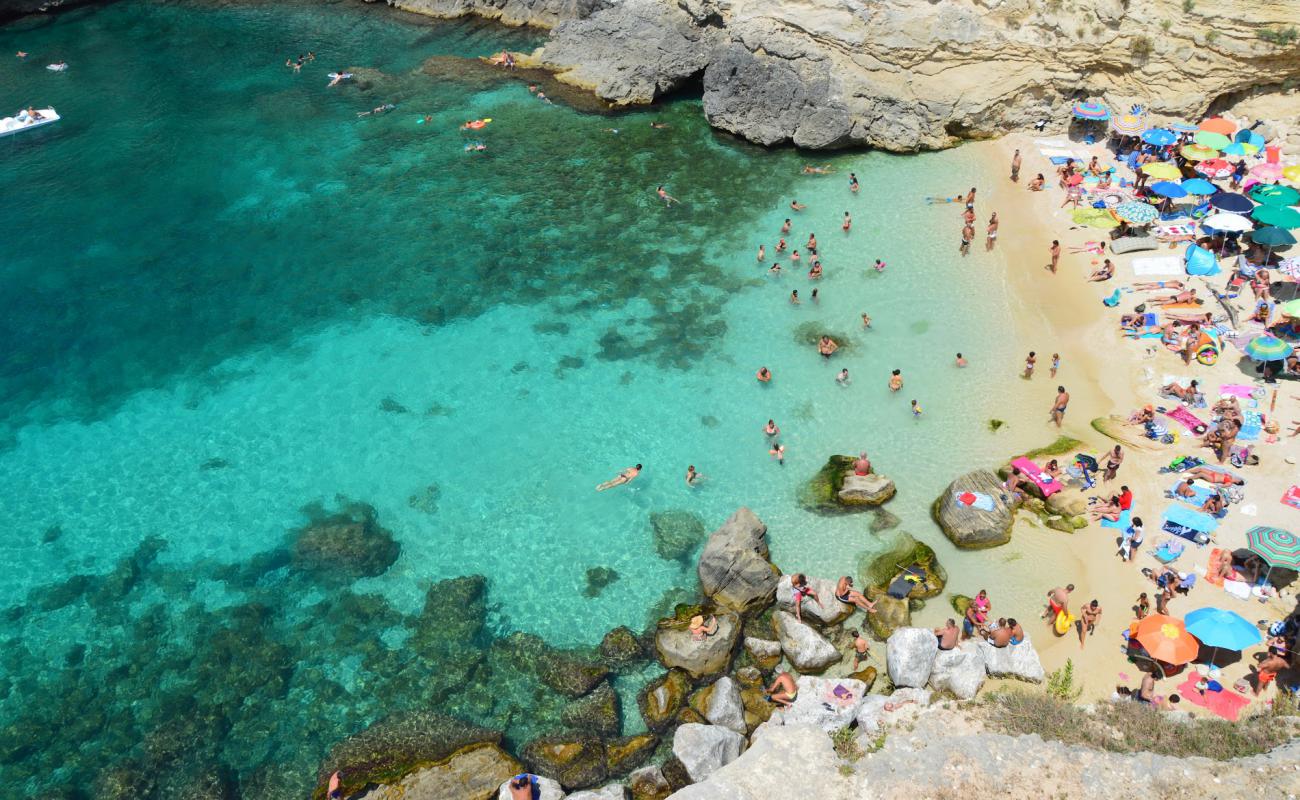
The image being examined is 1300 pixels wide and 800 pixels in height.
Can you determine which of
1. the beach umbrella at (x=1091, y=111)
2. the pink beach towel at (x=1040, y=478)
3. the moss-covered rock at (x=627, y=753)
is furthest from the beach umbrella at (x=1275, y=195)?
the moss-covered rock at (x=627, y=753)

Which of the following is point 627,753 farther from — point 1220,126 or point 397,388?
point 1220,126

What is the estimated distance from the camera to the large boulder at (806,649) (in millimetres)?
18438

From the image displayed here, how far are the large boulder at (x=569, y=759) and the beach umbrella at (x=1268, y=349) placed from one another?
1949 cm

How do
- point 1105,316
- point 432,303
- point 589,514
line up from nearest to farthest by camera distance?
point 589,514
point 1105,316
point 432,303

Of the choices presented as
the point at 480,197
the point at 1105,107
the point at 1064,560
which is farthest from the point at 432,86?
the point at 1064,560

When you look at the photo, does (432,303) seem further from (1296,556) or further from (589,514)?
(1296,556)

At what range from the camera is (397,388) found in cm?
2661

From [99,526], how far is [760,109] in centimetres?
2729

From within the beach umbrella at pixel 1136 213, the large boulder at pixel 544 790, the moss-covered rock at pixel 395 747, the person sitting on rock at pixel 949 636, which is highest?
the beach umbrella at pixel 1136 213

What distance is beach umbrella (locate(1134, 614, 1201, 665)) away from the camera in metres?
16.7

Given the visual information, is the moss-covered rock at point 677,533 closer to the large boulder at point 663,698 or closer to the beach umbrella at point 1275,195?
the large boulder at point 663,698

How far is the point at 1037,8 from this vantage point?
31641 mm

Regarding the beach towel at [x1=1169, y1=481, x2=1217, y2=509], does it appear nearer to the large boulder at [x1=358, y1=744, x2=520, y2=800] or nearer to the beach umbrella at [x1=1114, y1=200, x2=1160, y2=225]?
the beach umbrella at [x1=1114, y1=200, x2=1160, y2=225]

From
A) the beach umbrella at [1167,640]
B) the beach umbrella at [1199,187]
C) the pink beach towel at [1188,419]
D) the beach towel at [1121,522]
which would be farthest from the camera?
the beach umbrella at [1199,187]
